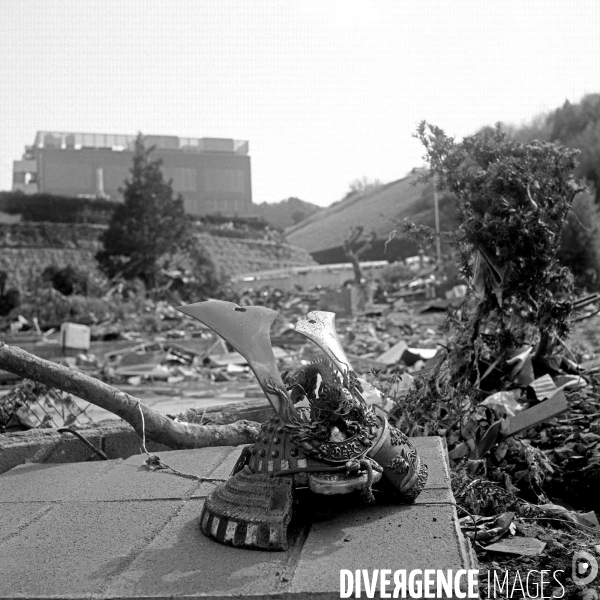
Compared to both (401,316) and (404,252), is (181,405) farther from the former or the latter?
(404,252)

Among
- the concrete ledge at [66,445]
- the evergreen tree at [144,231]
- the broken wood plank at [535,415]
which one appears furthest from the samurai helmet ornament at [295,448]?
the evergreen tree at [144,231]

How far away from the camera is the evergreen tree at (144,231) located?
98.2ft

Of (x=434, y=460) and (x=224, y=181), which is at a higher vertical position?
(x=224, y=181)

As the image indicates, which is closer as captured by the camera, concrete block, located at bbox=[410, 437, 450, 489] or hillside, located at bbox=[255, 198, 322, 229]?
concrete block, located at bbox=[410, 437, 450, 489]

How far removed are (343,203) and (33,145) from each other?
95.7ft

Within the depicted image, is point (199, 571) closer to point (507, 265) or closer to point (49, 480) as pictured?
point (49, 480)

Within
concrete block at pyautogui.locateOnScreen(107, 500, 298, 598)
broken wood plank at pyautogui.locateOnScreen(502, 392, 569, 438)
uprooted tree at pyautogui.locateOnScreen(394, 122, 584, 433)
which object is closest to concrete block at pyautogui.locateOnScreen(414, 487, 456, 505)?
concrete block at pyautogui.locateOnScreen(107, 500, 298, 598)

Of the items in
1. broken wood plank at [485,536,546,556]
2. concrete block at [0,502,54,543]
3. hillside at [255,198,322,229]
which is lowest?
broken wood plank at [485,536,546,556]

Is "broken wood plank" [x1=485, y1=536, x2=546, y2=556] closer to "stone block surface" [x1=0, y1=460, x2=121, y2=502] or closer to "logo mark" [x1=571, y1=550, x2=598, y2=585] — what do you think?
"logo mark" [x1=571, y1=550, x2=598, y2=585]

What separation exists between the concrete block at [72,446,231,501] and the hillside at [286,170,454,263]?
1639 inches

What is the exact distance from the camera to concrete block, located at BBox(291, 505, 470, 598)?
6.80ft

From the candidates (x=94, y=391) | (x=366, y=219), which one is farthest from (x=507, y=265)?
(x=366, y=219)

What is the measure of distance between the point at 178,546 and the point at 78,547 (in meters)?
0.33

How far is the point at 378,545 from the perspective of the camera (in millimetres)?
2250
